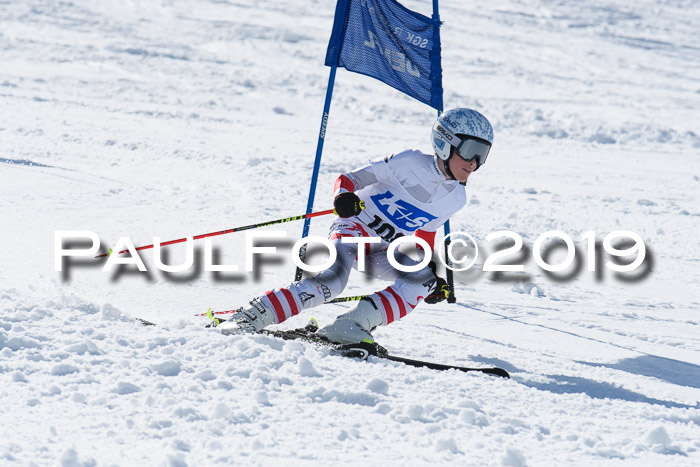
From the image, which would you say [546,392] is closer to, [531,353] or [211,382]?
[531,353]

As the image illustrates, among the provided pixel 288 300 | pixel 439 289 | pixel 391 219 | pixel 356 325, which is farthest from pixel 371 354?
pixel 391 219

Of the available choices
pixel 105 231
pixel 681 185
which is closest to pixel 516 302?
pixel 105 231

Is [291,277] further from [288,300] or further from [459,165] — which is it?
[459,165]

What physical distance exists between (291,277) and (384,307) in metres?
1.78

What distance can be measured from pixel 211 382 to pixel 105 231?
144 inches

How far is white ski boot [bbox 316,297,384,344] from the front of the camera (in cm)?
376

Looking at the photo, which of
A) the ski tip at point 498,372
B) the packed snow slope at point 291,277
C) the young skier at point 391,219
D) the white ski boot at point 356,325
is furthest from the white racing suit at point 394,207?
the ski tip at point 498,372

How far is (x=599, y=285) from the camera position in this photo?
20.2 feet

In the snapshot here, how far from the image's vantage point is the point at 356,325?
382 cm

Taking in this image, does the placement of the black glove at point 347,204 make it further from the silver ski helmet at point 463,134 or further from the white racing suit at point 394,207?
the silver ski helmet at point 463,134

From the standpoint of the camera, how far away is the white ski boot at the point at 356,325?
376 cm

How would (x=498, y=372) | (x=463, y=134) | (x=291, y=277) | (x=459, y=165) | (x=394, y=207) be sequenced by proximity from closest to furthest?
(x=498, y=372) < (x=463, y=134) < (x=459, y=165) < (x=394, y=207) < (x=291, y=277)

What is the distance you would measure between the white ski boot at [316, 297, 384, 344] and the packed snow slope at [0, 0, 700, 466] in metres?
0.22

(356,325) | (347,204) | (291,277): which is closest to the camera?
(356,325)
